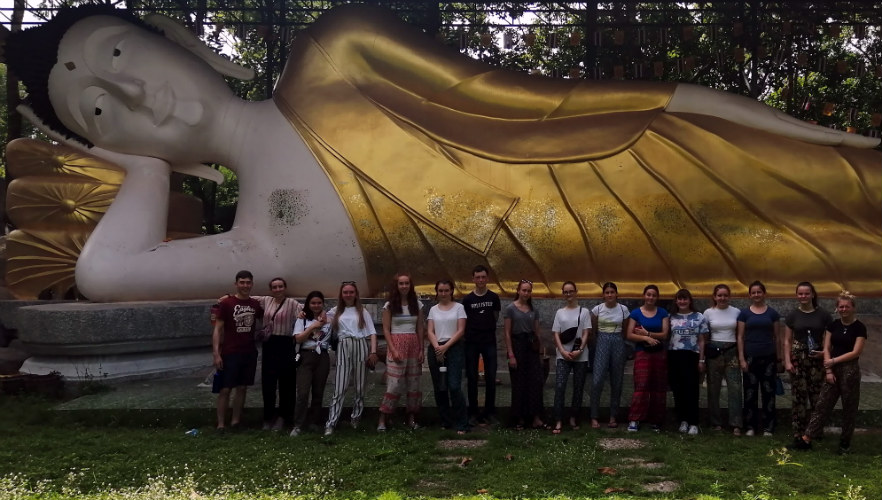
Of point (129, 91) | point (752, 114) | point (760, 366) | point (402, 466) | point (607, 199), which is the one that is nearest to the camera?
point (402, 466)

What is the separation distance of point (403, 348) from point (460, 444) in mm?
672

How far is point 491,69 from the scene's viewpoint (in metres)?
6.38

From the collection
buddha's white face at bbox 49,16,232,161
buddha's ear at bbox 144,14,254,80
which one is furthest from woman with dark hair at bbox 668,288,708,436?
buddha's ear at bbox 144,14,254,80

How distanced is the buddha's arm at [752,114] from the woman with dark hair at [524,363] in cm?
273

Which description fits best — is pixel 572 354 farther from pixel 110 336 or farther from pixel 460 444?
pixel 110 336

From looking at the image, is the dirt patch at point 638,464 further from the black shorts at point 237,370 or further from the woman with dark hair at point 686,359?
the black shorts at point 237,370

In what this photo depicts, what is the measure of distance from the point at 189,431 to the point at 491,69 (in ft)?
12.9

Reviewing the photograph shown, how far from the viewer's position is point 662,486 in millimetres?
3176

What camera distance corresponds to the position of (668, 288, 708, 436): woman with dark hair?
422cm

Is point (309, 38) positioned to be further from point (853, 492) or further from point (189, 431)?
point (853, 492)

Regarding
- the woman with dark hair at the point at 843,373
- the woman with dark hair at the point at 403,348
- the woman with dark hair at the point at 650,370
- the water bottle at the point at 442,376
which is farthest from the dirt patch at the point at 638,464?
the woman with dark hair at the point at 403,348

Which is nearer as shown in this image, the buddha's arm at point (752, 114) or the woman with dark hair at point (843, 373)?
the woman with dark hair at point (843, 373)

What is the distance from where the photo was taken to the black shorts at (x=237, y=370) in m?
4.23

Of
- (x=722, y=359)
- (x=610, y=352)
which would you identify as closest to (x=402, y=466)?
(x=610, y=352)
